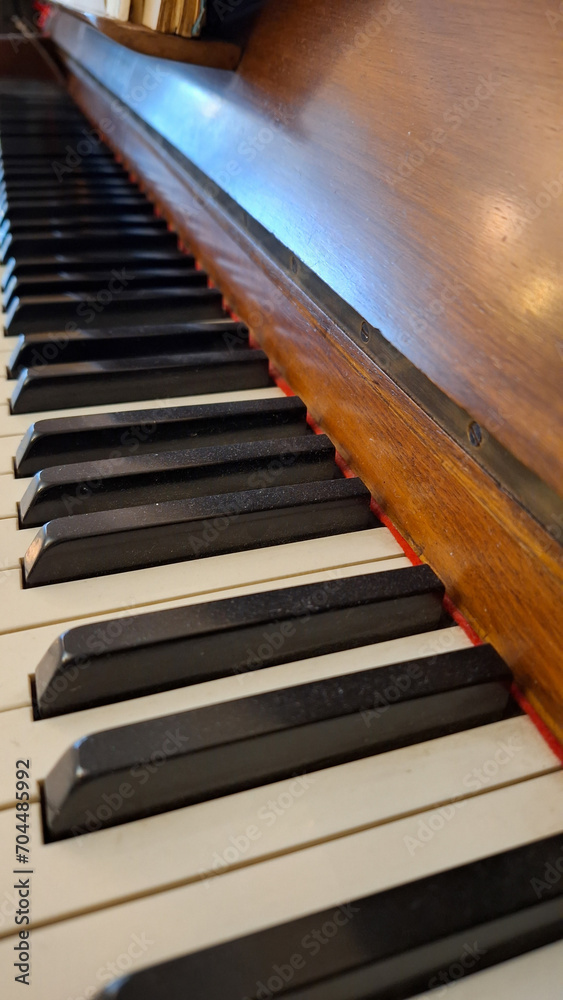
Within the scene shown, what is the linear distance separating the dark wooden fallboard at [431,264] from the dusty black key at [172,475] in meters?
0.09

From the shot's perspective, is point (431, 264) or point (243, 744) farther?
point (431, 264)

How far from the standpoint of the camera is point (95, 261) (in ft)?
6.52

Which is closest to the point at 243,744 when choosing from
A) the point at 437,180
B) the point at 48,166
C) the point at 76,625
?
the point at 76,625

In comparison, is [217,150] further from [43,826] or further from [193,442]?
[43,826]

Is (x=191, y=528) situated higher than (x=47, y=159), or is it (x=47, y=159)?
(x=47, y=159)

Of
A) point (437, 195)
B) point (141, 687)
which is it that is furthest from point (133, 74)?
point (141, 687)

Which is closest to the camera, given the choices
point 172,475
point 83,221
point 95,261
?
point 172,475

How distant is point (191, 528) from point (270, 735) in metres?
0.39

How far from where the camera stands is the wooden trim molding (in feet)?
2.98

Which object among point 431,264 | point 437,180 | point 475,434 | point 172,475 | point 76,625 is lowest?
point 76,625

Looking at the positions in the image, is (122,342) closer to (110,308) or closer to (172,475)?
(110,308)

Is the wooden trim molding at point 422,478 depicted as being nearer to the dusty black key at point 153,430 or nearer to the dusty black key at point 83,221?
the dusty black key at point 153,430

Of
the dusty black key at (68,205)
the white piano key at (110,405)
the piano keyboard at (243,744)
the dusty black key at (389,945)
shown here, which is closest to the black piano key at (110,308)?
the white piano key at (110,405)

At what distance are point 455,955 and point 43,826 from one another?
0.43m
